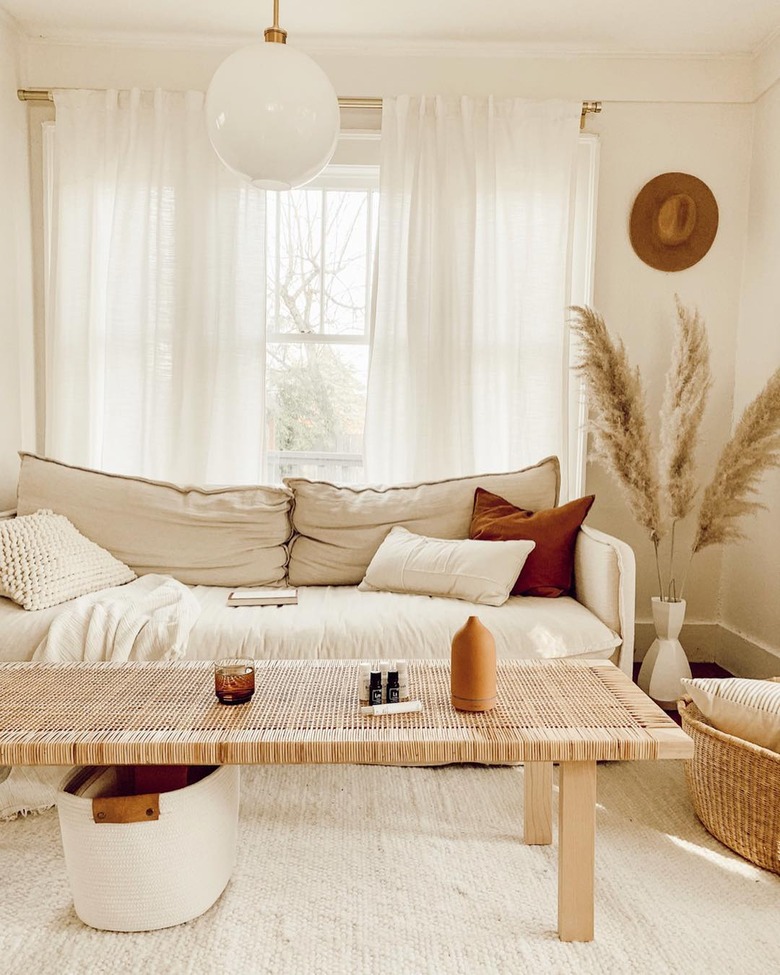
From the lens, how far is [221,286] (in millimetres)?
3234

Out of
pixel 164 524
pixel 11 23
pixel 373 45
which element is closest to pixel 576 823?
pixel 164 524

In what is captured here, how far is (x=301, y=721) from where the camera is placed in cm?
155

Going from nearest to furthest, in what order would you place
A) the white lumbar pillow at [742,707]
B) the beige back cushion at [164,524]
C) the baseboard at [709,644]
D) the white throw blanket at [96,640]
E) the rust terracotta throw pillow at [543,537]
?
1. the white lumbar pillow at [742,707]
2. the white throw blanket at [96,640]
3. the rust terracotta throw pillow at [543,537]
4. the beige back cushion at [164,524]
5. the baseboard at [709,644]

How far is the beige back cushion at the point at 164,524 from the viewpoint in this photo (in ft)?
9.22

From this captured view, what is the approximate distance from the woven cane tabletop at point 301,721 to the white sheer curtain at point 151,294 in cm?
152

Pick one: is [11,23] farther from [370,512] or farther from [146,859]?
[146,859]

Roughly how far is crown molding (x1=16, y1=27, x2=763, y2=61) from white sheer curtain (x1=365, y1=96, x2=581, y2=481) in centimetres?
23

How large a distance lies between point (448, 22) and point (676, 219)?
1.21m

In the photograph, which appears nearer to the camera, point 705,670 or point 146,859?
point 146,859

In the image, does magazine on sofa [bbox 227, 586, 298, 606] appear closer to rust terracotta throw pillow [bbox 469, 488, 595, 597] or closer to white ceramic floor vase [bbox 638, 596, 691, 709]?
rust terracotta throw pillow [bbox 469, 488, 595, 597]

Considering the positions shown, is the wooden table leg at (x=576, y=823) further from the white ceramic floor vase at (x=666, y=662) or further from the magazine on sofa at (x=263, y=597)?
the white ceramic floor vase at (x=666, y=662)

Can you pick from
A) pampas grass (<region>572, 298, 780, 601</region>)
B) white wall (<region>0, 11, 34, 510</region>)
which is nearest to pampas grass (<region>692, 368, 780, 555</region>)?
pampas grass (<region>572, 298, 780, 601</region>)

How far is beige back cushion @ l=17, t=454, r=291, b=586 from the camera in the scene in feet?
9.22

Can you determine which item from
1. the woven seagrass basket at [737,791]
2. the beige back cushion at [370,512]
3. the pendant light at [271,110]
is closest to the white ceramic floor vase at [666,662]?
the beige back cushion at [370,512]
